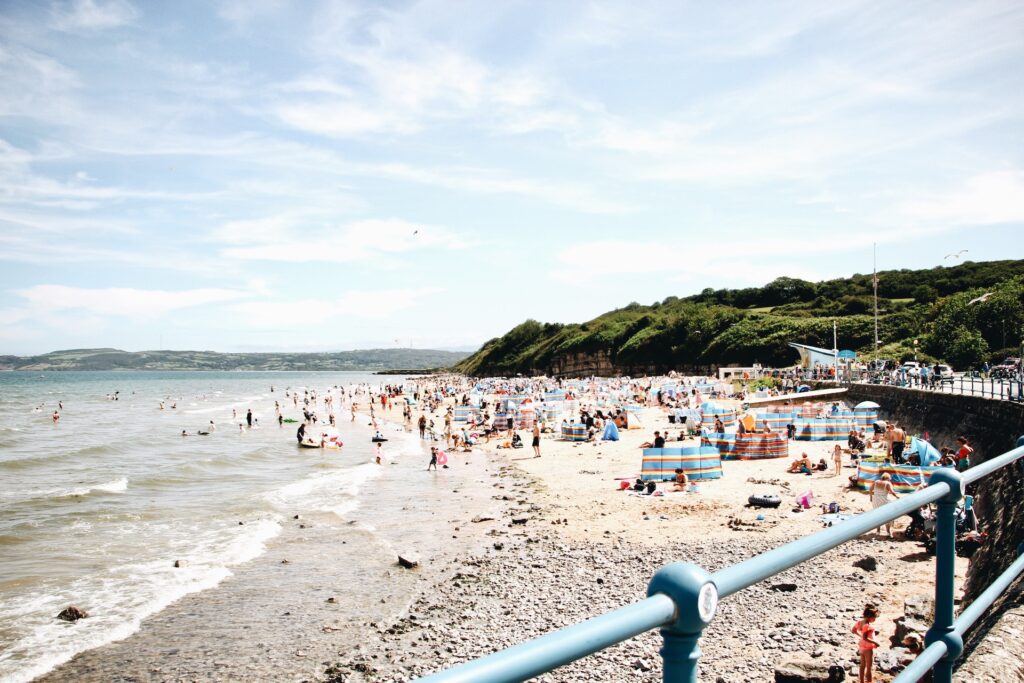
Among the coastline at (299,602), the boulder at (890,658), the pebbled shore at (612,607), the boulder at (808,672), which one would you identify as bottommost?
the coastline at (299,602)

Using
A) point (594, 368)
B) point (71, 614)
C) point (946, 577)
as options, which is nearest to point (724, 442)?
point (71, 614)

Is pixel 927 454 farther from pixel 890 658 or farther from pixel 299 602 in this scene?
pixel 299 602

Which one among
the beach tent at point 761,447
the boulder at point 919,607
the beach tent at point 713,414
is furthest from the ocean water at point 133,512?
the beach tent at point 761,447

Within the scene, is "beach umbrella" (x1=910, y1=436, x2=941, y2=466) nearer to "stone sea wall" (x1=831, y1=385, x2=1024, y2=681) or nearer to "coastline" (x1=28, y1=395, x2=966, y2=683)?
"stone sea wall" (x1=831, y1=385, x2=1024, y2=681)

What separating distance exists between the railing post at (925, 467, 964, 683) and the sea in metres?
10.9

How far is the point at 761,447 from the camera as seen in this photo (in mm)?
23500

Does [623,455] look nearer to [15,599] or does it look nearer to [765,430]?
[765,430]

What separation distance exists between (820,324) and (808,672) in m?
68.9

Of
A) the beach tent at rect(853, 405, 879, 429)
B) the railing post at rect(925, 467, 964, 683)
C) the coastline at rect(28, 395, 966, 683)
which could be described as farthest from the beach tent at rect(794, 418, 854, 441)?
the railing post at rect(925, 467, 964, 683)

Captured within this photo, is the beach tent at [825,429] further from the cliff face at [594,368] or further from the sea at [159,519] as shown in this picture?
the cliff face at [594,368]

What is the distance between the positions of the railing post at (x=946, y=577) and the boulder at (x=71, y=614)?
12719 mm

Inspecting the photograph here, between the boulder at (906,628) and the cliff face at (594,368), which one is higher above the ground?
the cliff face at (594,368)

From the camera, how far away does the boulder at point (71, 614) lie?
1102 centimetres

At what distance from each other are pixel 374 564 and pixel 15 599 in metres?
6.34
